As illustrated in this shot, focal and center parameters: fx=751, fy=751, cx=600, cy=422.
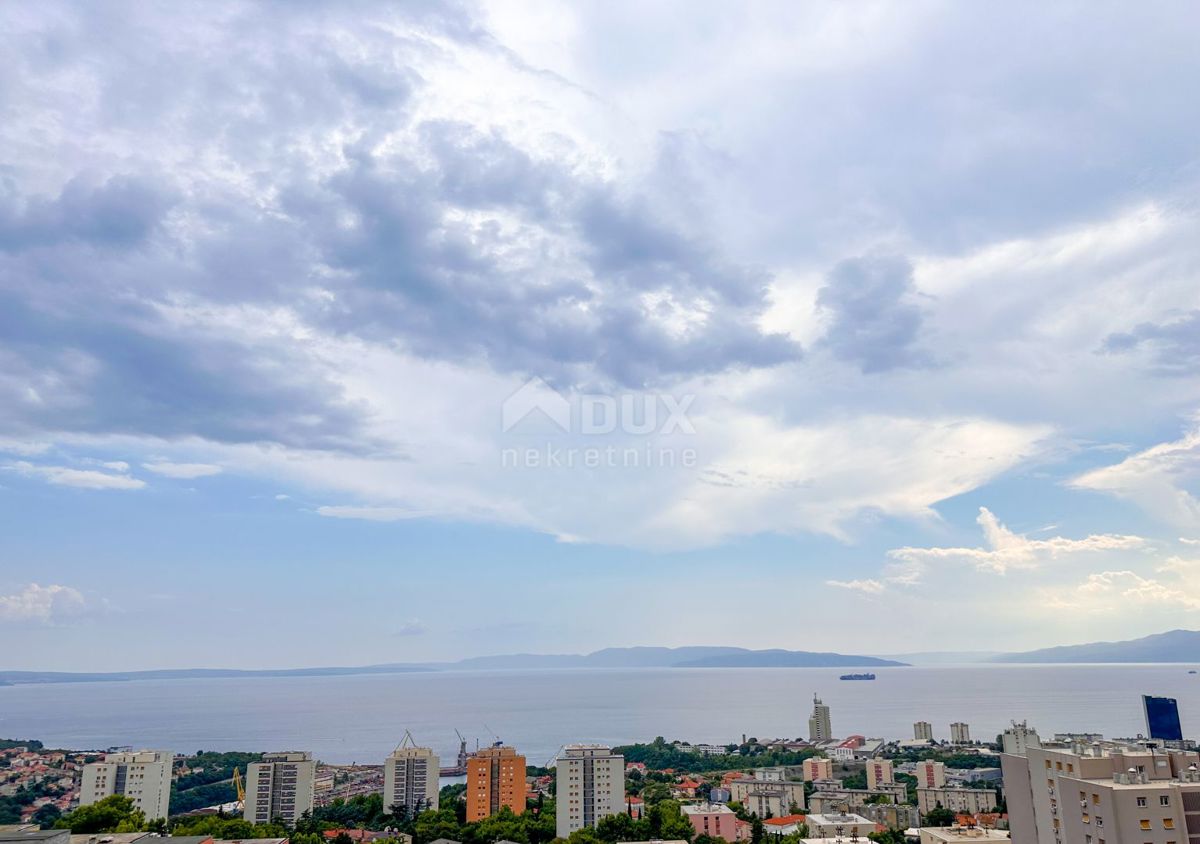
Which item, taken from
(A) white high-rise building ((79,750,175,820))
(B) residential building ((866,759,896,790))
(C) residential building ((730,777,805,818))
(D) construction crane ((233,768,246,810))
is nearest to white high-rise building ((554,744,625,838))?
(C) residential building ((730,777,805,818))

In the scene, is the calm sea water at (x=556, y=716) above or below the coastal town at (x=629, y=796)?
below

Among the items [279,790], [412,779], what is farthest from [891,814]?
[279,790]

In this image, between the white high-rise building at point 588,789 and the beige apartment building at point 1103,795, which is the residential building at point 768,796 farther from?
the beige apartment building at point 1103,795

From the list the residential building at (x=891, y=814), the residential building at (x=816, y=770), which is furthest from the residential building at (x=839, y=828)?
the residential building at (x=816, y=770)

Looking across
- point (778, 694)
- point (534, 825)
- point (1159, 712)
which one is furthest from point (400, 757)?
point (778, 694)

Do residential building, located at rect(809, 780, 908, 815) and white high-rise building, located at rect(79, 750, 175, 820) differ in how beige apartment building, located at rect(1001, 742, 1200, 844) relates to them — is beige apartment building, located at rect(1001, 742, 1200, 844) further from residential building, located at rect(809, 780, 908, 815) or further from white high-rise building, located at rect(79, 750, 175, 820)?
white high-rise building, located at rect(79, 750, 175, 820)

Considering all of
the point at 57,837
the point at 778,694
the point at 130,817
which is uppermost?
the point at 57,837

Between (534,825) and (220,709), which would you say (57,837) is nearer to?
(534,825)
